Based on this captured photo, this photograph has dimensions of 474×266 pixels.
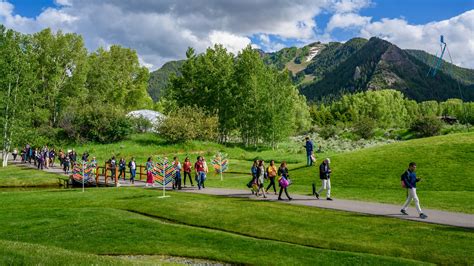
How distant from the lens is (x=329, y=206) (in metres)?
21.8

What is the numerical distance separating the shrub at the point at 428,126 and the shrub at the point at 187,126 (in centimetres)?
3735

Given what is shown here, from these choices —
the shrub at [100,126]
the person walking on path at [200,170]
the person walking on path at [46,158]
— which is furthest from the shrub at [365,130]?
the person walking on path at [200,170]

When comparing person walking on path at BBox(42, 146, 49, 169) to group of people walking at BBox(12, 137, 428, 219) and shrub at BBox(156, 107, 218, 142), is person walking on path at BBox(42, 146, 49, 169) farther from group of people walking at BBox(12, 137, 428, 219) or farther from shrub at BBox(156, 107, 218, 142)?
shrub at BBox(156, 107, 218, 142)

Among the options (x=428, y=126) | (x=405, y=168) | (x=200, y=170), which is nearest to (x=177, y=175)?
(x=200, y=170)

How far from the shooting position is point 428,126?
71.9 meters

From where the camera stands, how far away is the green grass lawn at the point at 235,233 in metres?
14.5

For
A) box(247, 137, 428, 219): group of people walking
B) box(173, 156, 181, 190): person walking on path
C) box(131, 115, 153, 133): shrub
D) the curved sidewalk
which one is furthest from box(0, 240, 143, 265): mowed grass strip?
box(131, 115, 153, 133): shrub

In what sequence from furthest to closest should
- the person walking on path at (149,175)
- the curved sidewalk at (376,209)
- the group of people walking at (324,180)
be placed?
the person walking on path at (149,175), the group of people walking at (324,180), the curved sidewalk at (376,209)

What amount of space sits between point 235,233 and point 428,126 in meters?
63.8

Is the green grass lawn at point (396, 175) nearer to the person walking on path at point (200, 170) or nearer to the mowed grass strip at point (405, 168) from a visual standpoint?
the mowed grass strip at point (405, 168)

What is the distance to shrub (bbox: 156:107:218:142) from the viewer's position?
63.7m

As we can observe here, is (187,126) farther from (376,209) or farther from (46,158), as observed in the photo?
(376,209)

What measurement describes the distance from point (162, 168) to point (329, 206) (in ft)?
46.1

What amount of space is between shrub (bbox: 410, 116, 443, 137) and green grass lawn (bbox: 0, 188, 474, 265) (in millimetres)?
57782
